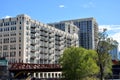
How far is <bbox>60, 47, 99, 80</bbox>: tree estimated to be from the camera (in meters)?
88.8

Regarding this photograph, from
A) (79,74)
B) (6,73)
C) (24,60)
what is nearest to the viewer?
(79,74)

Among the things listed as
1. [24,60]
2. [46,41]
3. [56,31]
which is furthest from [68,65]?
[56,31]

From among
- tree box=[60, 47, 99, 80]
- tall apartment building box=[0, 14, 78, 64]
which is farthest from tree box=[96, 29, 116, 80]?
tall apartment building box=[0, 14, 78, 64]

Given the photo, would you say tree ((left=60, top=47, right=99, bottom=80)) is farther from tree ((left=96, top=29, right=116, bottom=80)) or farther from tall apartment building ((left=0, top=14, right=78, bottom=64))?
tall apartment building ((left=0, top=14, right=78, bottom=64))

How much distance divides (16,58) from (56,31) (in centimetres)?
4057

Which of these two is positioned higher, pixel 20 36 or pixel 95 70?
pixel 20 36

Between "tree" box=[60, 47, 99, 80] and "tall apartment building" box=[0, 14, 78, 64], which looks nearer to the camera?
"tree" box=[60, 47, 99, 80]

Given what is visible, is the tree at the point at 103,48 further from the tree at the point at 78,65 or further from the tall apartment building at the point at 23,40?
the tall apartment building at the point at 23,40

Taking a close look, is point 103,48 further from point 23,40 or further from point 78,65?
point 23,40

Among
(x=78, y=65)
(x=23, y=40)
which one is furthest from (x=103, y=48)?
Answer: (x=23, y=40)

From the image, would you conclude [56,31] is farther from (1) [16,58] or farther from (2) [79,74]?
(2) [79,74]

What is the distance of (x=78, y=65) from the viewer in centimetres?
8925

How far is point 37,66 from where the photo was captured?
123750 mm

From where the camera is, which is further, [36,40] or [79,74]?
[36,40]
